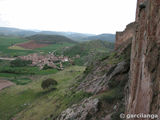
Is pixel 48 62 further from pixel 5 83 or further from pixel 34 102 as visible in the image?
pixel 34 102

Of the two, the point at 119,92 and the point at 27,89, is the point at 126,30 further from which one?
the point at 27,89

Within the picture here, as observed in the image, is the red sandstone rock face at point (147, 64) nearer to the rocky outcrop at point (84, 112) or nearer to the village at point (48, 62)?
the rocky outcrop at point (84, 112)

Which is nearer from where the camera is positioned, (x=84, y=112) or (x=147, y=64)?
(x=147, y=64)

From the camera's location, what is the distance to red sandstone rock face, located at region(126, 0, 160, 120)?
7324 millimetres

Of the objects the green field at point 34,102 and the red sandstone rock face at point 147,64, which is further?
the green field at point 34,102

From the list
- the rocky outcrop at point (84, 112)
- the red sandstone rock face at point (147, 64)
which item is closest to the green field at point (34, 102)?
the rocky outcrop at point (84, 112)

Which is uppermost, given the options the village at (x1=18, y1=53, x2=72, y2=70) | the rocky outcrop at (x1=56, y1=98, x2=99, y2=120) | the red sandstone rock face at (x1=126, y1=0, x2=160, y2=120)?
the red sandstone rock face at (x1=126, y1=0, x2=160, y2=120)

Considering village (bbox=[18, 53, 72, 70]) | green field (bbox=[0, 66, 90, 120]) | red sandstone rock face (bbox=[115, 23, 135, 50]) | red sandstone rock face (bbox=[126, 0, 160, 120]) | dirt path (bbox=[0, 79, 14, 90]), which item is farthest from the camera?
village (bbox=[18, 53, 72, 70])

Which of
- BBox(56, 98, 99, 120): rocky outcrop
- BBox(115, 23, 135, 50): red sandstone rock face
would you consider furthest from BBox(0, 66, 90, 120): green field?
BBox(115, 23, 135, 50): red sandstone rock face

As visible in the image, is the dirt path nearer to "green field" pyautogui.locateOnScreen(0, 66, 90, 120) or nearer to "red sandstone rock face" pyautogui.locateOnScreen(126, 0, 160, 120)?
"green field" pyautogui.locateOnScreen(0, 66, 90, 120)

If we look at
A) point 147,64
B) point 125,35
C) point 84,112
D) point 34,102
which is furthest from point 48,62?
point 147,64

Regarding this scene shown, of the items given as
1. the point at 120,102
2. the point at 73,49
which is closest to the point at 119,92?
the point at 120,102

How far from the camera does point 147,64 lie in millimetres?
7867

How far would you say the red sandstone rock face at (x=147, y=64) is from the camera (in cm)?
732
